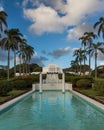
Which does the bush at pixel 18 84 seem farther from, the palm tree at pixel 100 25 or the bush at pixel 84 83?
the palm tree at pixel 100 25

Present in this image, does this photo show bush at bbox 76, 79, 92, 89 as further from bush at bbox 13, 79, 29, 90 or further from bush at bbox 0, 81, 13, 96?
bush at bbox 0, 81, 13, 96

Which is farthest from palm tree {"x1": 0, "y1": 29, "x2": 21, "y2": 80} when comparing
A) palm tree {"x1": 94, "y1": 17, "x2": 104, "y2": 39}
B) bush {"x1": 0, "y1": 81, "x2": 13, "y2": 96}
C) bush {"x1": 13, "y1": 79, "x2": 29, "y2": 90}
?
bush {"x1": 0, "y1": 81, "x2": 13, "y2": 96}

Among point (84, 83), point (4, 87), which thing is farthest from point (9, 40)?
point (4, 87)

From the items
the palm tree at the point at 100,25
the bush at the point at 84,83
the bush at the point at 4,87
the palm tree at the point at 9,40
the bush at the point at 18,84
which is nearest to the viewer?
the bush at the point at 4,87

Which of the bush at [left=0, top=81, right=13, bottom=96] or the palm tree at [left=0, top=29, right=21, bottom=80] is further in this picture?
the palm tree at [left=0, top=29, right=21, bottom=80]

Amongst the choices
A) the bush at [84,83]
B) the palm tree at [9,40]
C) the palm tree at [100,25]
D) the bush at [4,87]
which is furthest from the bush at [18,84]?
the palm tree at [100,25]

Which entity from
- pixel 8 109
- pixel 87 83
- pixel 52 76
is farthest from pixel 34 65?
pixel 8 109

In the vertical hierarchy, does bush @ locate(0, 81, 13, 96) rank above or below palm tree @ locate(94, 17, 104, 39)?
below

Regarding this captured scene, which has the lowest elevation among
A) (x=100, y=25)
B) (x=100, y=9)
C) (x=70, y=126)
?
(x=70, y=126)

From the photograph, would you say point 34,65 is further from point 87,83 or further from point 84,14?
point 84,14

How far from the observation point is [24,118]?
1223 centimetres

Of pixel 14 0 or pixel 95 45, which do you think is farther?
pixel 95 45

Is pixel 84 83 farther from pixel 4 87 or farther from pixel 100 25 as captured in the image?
pixel 4 87

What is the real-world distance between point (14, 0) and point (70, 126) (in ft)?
46.6
